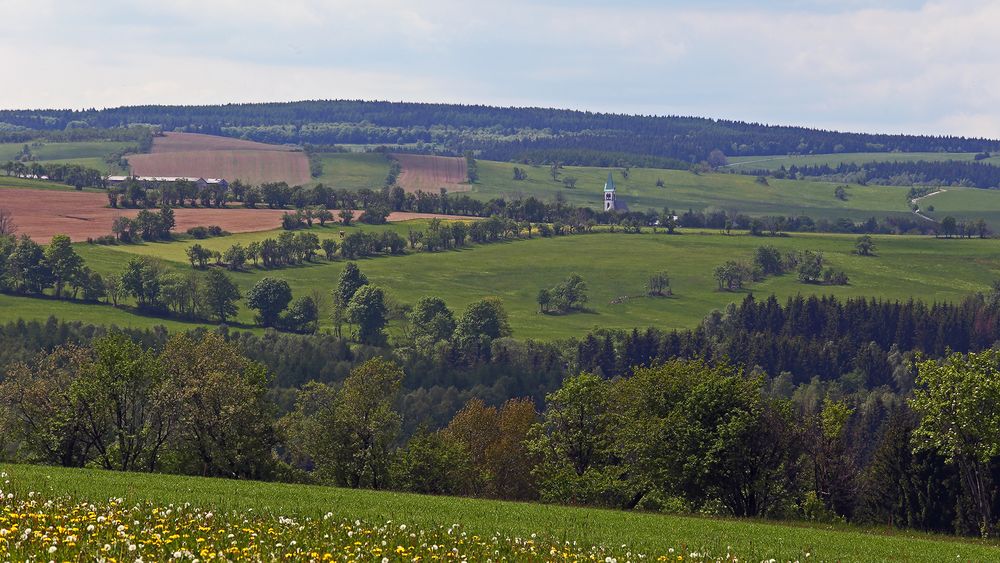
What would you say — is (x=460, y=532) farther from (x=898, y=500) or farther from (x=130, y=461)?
(x=898, y=500)

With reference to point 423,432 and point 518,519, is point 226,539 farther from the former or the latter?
point 423,432

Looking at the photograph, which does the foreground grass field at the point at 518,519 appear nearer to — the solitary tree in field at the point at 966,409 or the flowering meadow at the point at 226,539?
the flowering meadow at the point at 226,539

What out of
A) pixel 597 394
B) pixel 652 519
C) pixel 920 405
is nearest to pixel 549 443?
pixel 597 394

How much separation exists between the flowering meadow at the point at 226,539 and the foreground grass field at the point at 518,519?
53.5 inches

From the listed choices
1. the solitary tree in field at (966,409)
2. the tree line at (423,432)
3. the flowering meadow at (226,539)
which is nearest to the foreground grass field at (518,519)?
the flowering meadow at (226,539)

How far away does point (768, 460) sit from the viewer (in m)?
80.6

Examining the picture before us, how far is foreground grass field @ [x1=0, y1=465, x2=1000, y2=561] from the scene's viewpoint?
4422 cm

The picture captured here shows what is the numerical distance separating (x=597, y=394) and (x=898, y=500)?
34.5 m

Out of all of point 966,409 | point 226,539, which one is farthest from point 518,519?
point 966,409

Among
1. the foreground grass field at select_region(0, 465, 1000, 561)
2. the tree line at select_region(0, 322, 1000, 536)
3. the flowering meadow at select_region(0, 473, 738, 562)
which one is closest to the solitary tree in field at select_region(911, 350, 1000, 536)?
the tree line at select_region(0, 322, 1000, 536)

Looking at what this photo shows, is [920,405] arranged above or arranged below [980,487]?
above

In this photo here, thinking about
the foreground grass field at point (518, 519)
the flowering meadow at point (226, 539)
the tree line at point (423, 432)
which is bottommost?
the tree line at point (423, 432)

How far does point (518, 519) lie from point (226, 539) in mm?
19248

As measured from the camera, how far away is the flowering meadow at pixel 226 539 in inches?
1236
